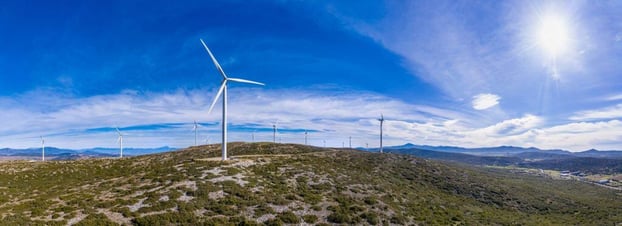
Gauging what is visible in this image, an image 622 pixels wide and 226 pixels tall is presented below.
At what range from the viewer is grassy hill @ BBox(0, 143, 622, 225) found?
27688mm

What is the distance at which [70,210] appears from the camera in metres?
27.1

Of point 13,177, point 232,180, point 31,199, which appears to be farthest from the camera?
point 13,177

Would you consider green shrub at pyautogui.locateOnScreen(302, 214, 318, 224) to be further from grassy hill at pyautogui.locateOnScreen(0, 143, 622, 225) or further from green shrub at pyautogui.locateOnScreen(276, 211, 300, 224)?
green shrub at pyautogui.locateOnScreen(276, 211, 300, 224)

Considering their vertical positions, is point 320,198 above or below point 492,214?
above

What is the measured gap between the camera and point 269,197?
33406 millimetres

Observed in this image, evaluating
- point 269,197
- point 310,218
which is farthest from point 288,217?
point 269,197

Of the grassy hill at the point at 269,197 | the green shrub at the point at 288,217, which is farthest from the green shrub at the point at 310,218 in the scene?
the green shrub at the point at 288,217

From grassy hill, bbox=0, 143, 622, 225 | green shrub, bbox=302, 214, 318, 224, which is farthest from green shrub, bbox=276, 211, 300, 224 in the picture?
green shrub, bbox=302, 214, 318, 224

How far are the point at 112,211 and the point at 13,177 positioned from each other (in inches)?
1291

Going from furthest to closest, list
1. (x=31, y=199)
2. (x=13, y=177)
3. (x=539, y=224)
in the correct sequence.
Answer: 1. (x=13, y=177)
2. (x=539, y=224)
3. (x=31, y=199)

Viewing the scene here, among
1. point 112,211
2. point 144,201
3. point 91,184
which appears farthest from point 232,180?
point 91,184

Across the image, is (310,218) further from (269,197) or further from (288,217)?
(269,197)

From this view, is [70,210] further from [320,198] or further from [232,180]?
[320,198]

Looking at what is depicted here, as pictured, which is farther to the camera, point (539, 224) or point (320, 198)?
point (539, 224)
